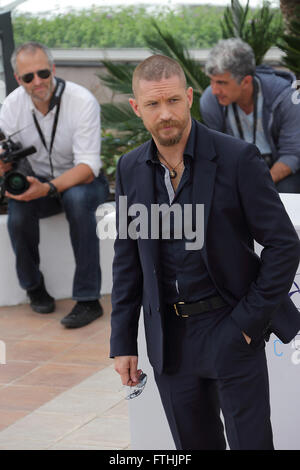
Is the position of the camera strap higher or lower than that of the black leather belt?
lower

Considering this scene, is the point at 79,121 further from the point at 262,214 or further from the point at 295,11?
the point at 262,214

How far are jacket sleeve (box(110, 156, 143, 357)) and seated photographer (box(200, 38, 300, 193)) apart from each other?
2646 millimetres

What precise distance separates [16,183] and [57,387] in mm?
1474

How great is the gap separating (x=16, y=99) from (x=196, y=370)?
11.3 ft

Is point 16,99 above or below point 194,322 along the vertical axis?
below

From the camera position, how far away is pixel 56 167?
5.37m

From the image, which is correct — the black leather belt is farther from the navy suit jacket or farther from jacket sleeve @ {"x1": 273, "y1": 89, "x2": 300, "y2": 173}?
jacket sleeve @ {"x1": 273, "y1": 89, "x2": 300, "y2": 173}

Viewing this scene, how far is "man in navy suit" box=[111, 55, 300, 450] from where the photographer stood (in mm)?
2223

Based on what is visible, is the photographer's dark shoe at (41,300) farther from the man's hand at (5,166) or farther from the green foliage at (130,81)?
the green foliage at (130,81)

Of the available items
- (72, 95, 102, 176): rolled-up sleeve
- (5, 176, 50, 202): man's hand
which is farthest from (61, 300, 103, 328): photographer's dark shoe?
(72, 95, 102, 176): rolled-up sleeve

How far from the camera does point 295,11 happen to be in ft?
19.8

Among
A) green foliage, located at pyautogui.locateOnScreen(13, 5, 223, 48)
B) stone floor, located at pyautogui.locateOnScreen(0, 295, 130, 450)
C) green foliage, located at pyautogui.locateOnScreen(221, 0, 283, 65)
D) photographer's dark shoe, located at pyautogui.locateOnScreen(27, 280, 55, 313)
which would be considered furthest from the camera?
green foliage, located at pyautogui.locateOnScreen(13, 5, 223, 48)

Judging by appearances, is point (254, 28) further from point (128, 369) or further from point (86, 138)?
point (128, 369)
